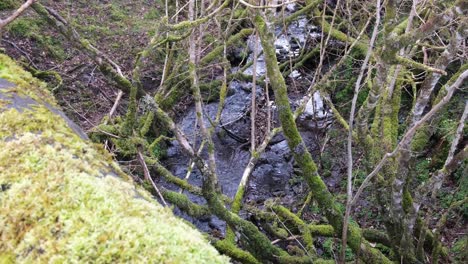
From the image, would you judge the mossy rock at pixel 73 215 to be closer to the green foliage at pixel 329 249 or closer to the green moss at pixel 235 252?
the green moss at pixel 235 252

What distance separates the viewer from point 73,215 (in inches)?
45.4

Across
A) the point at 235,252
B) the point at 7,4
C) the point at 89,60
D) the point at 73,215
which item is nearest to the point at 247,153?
the point at 89,60

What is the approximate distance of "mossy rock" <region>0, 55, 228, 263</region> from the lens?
1.04m

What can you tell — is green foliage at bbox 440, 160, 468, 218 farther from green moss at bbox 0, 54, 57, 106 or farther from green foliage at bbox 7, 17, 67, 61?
green foliage at bbox 7, 17, 67, 61

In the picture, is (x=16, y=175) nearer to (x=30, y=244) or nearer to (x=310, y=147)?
(x=30, y=244)

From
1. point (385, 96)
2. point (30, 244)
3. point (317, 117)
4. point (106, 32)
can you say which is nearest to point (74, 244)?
point (30, 244)

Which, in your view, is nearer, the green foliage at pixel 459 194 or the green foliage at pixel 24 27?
the green foliage at pixel 459 194

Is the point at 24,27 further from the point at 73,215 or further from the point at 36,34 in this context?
the point at 73,215

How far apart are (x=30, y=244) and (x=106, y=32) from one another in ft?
28.5

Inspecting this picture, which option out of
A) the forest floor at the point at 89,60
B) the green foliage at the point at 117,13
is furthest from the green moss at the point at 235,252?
the green foliage at the point at 117,13

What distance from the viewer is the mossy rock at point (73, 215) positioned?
3.43ft

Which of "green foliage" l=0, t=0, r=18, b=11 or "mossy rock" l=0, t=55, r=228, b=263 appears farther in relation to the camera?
"green foliage" l=0, t=0, r=18, b=11

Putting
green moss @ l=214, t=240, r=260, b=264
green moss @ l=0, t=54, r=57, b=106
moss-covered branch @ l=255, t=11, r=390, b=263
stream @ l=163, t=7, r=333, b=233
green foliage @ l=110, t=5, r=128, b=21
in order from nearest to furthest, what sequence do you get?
1. green moss @ l=0, t=54, r=57, b=106
2. moss-covered branch @ l=255, t=11, r=390, b=263
3. green moss @ l=214, t=240, r=260, b=264
4. stream @ l=163, t=7, r=333, b=233
5. green foliage @ l=110, t=5, r=128, b=21

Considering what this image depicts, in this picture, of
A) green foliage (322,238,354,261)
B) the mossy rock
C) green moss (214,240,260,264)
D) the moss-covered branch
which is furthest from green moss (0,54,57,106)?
green foliage (322,238,354,261)
